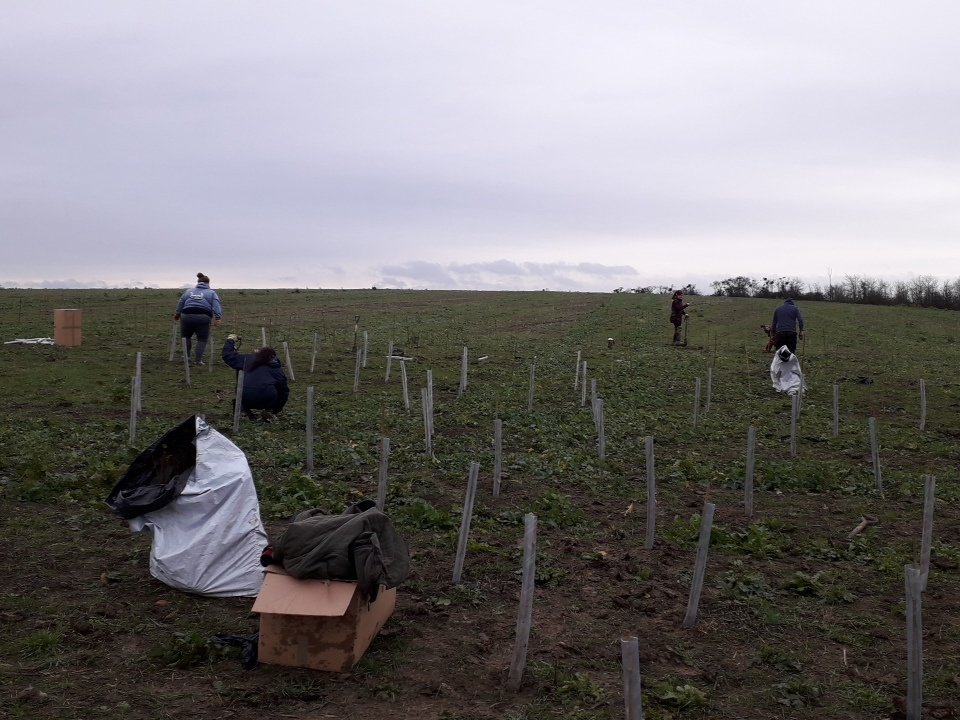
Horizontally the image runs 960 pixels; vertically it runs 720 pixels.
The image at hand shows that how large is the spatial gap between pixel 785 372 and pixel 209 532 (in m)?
15.7

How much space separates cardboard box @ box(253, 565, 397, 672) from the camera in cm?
555

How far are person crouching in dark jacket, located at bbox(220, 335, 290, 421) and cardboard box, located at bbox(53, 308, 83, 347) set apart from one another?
33.1ft

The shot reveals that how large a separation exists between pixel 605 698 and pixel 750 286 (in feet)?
190

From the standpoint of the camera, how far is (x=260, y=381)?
1376 cm

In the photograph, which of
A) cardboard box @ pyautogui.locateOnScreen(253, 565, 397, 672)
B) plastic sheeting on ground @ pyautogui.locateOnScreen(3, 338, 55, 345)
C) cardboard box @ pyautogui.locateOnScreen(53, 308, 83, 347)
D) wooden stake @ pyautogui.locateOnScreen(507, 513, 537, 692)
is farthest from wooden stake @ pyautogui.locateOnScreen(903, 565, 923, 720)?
plastic sheeting on ground @ pyautogui.locateOnScreen(3, 338, 55, 345)

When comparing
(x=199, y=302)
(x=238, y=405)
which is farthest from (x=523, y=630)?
(x=199, y=302)

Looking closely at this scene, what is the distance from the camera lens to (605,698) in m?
5.39

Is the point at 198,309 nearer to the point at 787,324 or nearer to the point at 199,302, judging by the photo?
the point at 199,302

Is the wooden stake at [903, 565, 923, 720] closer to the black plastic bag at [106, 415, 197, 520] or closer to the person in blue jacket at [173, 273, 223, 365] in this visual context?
the black plastic bag at [106, 415, 197, 520]

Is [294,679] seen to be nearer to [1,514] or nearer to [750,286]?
[1,514]

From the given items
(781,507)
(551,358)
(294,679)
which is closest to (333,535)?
(294,679)

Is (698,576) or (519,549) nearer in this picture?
(698,576)

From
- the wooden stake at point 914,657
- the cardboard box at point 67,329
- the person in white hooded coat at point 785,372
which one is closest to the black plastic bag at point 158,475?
the wooden stake at point 914,657

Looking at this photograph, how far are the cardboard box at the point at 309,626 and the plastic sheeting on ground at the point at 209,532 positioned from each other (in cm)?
130
